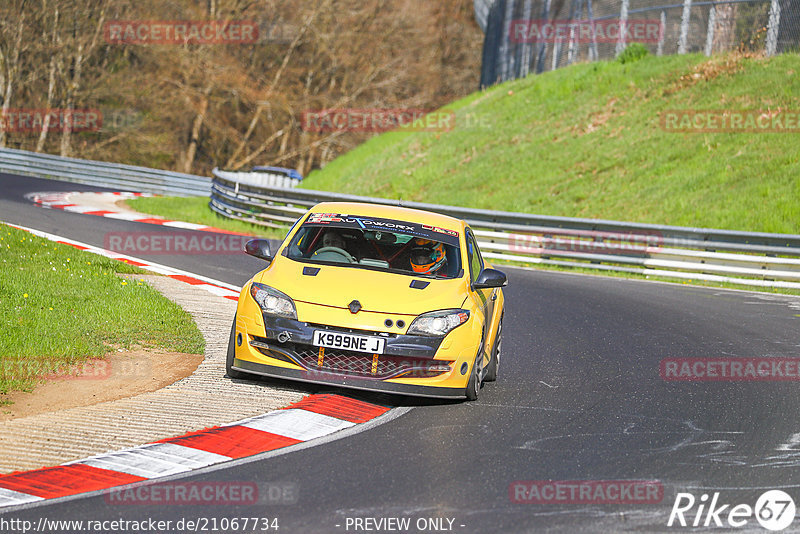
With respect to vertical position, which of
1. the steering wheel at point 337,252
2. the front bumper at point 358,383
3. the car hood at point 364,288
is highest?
the steering wheel at point 337,252

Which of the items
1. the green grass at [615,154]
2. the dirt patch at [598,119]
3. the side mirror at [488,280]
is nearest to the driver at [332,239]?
the side mirror at [488,280]

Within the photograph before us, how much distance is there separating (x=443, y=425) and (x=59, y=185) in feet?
95.8

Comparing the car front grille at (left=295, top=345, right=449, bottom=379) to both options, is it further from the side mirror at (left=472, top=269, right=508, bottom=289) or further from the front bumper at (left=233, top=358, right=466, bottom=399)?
the side mirror at (left=472, top=269, right=508, bottom=289)

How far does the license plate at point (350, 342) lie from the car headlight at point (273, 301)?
30 centimetres

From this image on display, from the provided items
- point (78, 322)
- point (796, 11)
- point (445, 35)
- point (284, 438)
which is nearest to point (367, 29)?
point (445, 35)

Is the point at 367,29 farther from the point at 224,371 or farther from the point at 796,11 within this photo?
the point at 224,371

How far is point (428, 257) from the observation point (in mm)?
9039

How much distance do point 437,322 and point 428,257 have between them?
131cm

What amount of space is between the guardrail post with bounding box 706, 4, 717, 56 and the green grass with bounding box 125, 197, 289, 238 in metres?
13.4

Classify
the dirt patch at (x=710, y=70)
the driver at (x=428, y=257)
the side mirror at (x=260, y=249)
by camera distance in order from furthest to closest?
1. the dirt patch at (x=710, y=70)
2. the driver at (x=428, y=257)
3. the side mirror at (x=260, y=249)

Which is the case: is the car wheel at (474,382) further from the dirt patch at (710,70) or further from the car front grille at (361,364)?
the dirt patch at (710,70)

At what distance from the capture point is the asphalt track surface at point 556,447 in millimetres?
5262

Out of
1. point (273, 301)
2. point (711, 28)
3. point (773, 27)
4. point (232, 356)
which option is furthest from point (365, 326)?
point (711, 28)

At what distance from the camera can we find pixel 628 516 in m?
5.42
